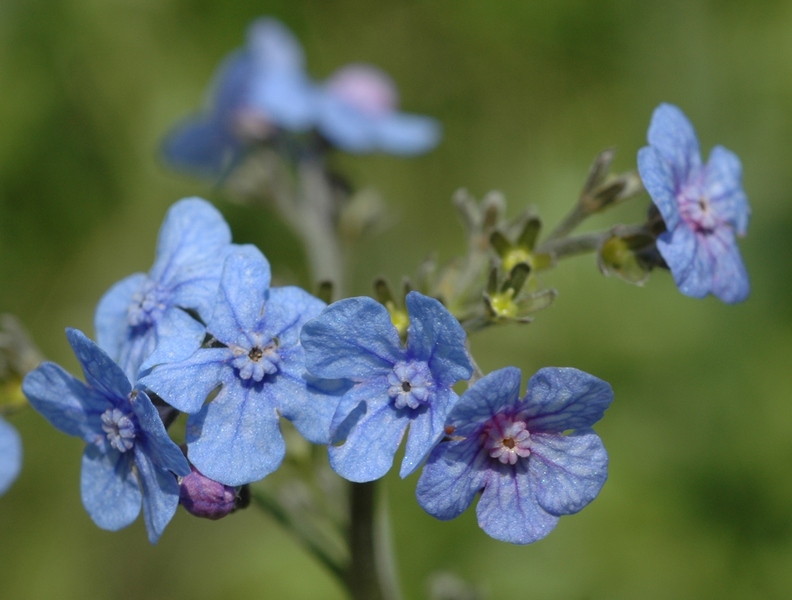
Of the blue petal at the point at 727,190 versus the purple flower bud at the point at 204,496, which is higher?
the blue petal at the point at 727,190

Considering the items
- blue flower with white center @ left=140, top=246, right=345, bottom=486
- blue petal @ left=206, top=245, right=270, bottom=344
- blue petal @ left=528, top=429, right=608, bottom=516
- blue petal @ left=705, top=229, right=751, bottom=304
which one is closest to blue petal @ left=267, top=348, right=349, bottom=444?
blue flower with white center @ left=140, top=246, right=345, bottom=486

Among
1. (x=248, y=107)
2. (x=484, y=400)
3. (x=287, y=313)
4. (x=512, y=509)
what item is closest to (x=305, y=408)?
(x=287, y=313)

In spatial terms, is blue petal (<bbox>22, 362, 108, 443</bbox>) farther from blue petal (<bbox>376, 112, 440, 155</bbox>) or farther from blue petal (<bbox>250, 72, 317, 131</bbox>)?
blue petal (<bbox>376, 112, 440, 155</bbox>)

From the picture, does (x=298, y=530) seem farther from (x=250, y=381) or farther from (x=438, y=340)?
(x=438, y=340)

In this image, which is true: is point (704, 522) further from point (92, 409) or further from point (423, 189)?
point (92, 409)

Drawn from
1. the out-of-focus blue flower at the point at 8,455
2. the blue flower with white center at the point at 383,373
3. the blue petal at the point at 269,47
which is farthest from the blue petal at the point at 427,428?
the blue petal at the point at 269,47

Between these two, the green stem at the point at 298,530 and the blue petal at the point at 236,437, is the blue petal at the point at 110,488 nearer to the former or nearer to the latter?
the blue petal at the point at 236,437
